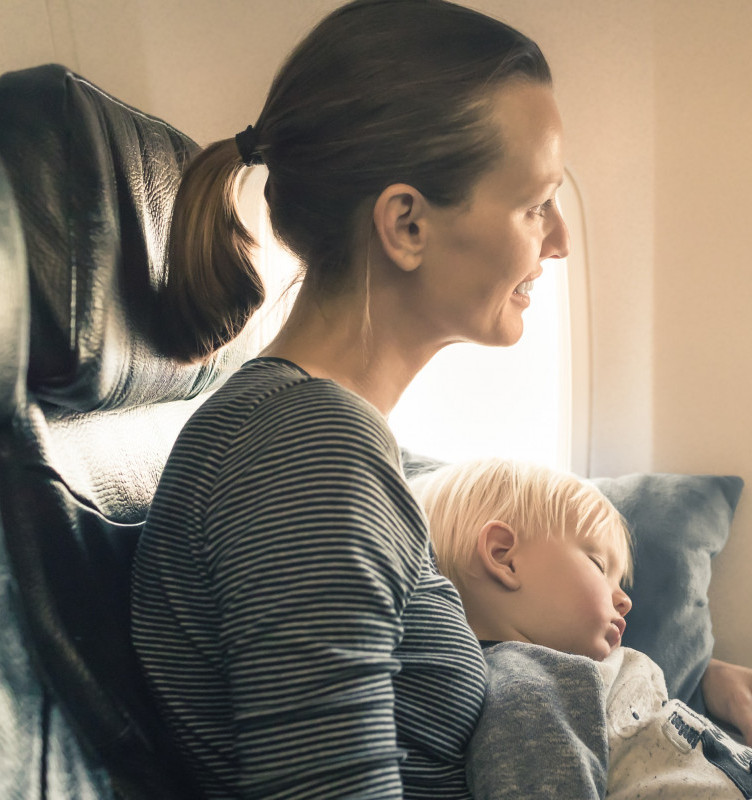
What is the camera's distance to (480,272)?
0.94m

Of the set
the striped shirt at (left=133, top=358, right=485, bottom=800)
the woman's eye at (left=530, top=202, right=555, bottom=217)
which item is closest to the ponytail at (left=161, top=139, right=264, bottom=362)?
the striped shirt at (left=133, top=358, right=485, bottom=800)

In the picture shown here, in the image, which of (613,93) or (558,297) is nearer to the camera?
(613,93)

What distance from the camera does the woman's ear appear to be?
34.8 inches

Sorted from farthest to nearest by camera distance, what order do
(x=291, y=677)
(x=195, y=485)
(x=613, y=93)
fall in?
1. (x=613, y=93)
2. (x=195, y=485)
3. (x=291, y=677)

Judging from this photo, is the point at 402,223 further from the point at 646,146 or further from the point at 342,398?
the point at 646,146

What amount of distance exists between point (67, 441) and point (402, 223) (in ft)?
1.41

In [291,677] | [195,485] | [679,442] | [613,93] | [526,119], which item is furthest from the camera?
[679,442]

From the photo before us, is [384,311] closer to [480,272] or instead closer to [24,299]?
[480,272]

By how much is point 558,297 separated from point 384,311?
3.47 feet

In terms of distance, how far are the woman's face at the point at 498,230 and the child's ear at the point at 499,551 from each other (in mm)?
298

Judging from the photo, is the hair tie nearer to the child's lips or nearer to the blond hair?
the blond hair

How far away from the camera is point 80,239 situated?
724 mm

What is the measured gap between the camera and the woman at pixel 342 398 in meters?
0.62

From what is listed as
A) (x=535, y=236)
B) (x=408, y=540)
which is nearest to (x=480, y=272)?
(x=535, y=236)
